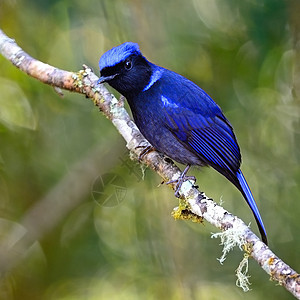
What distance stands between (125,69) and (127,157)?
4.51 feet

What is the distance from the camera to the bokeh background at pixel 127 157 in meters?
5.11

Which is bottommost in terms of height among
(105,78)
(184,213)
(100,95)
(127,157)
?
(127,157)

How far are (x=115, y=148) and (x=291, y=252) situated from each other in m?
1.90

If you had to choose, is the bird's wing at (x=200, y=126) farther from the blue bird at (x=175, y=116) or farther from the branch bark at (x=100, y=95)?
the branch bark at (x=100, y=95)

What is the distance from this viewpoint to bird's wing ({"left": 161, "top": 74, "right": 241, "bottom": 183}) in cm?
411

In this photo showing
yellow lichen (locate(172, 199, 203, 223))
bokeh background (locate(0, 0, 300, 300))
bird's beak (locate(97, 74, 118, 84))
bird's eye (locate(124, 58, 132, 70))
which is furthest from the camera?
bokeh background (locate(0, 0, 300, 300))

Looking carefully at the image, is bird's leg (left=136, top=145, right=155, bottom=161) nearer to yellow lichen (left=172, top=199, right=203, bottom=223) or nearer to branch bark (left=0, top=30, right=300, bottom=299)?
branch bark (left=0, top=30, right=300, bottom=299)

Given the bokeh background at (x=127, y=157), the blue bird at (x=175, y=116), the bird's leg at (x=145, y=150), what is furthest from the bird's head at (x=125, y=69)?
the bokeh background at (x=127, y=157)

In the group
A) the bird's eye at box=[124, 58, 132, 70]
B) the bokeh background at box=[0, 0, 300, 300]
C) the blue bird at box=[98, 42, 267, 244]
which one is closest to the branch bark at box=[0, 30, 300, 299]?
the blue bird at box=[98, 42, 267, 244]

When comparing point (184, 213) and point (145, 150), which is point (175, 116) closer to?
point (145, 150)

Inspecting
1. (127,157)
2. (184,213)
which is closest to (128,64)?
(184,213)

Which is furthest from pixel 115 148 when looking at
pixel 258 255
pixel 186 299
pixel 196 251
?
pixel 258 255

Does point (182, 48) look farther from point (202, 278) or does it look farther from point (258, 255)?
point (258, 255)

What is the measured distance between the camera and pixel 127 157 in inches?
206
